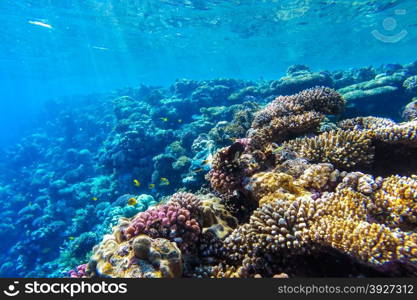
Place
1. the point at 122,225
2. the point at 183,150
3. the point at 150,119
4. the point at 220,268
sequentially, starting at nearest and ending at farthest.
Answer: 1. the point at 220,268
2. the point at 122,225
3. the point at 183,150
4. the point at 150,119

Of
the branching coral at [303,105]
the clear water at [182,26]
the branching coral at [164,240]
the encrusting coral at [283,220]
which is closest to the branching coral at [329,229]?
the encrusting coral at [283,220]

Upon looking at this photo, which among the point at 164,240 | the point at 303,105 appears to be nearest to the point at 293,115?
the point at 303,105

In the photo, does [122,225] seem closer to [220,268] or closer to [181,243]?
[181,243]

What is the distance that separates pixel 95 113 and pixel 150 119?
18124 millimetres

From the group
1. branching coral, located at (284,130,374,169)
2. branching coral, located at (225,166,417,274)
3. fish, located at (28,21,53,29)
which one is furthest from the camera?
fish, located at (28,21,53,29)

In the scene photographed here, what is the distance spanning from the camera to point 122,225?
4.21 meters

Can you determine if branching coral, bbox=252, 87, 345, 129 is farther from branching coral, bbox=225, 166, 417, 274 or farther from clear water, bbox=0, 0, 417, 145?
clear water, bbox=0, 0, 417, 145

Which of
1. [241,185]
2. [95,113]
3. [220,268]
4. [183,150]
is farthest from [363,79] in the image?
[95,113]

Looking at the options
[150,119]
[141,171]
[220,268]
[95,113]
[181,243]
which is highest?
[95,113]

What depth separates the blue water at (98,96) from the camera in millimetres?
15125

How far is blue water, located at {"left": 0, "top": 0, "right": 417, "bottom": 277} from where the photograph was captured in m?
15.1

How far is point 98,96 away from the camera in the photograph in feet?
155

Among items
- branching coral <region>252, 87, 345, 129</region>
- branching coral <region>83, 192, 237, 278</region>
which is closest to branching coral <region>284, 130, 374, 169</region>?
branching coral <region>252, 87, 345, 129</region>

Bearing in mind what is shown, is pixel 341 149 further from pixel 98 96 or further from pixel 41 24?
pixel 98 96
